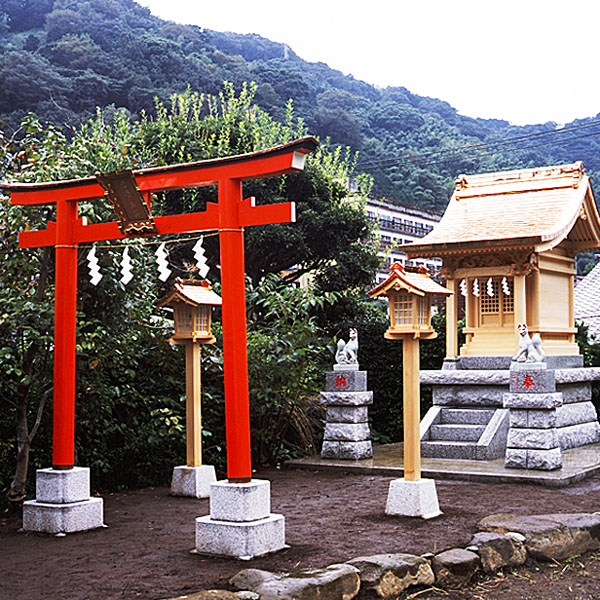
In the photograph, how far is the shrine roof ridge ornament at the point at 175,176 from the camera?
6664 millimetres

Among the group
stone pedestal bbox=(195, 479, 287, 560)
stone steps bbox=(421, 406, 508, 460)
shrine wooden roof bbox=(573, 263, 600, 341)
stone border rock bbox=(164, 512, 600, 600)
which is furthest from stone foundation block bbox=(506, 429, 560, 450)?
shrine wooden roof bbox=(573, 263, 600, 341)

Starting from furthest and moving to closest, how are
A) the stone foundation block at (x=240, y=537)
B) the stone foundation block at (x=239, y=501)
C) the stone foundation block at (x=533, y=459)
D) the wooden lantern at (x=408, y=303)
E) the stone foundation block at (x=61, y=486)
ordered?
the stone foundation block at (x=533, y=459) < the wooden lantern at (x=408, y=303) < the stone foundation block at (x=61, y=486) < the stone foundation block at (x=239, y=501) < the stone foundation block at (x=240, y=537)

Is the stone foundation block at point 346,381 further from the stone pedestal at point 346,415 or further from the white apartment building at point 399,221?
the white apartment building at point 399,221

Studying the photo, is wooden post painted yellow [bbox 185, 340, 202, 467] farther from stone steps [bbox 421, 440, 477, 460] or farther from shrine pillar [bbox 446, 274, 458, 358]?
shrine pillar [bbox 446, 274, 458, 358]

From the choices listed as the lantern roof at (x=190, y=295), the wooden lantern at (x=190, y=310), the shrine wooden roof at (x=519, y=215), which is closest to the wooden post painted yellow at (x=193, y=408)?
the wooden lantern at (x=190, y=310)

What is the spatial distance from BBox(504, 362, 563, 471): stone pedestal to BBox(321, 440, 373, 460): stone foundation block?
92.0 inches

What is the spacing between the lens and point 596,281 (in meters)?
28.2

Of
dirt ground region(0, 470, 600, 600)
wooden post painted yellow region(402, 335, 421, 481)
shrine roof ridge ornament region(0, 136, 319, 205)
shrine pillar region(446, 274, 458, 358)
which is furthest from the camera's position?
shrine pillar region(446, 274, 458, 358)

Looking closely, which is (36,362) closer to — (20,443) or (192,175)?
(20,443)

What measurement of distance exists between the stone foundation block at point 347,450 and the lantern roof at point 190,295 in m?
3.77

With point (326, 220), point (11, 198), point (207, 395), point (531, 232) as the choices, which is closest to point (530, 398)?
point (531, 232)

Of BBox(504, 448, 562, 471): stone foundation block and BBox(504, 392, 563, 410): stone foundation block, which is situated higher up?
BBox(504, 392, 563, 410): stone foundation block

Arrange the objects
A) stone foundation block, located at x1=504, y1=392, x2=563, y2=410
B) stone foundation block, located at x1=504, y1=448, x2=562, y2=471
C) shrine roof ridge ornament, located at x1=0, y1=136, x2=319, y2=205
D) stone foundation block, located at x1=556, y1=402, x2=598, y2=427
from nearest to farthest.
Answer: shrine roof ridge ornament, located at x1=0, y1=136, x2=319, y2=205 < stone foundation block, located at x1=504, y1=448, x2=562, y2=471 < stone foundation block, located at x1=504, y1=392, x2=563, y2=410 < stone foundation block, located at x1=556, y1=402, x2=598, y2=427

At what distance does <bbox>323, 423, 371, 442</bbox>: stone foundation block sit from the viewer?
12015 mm
